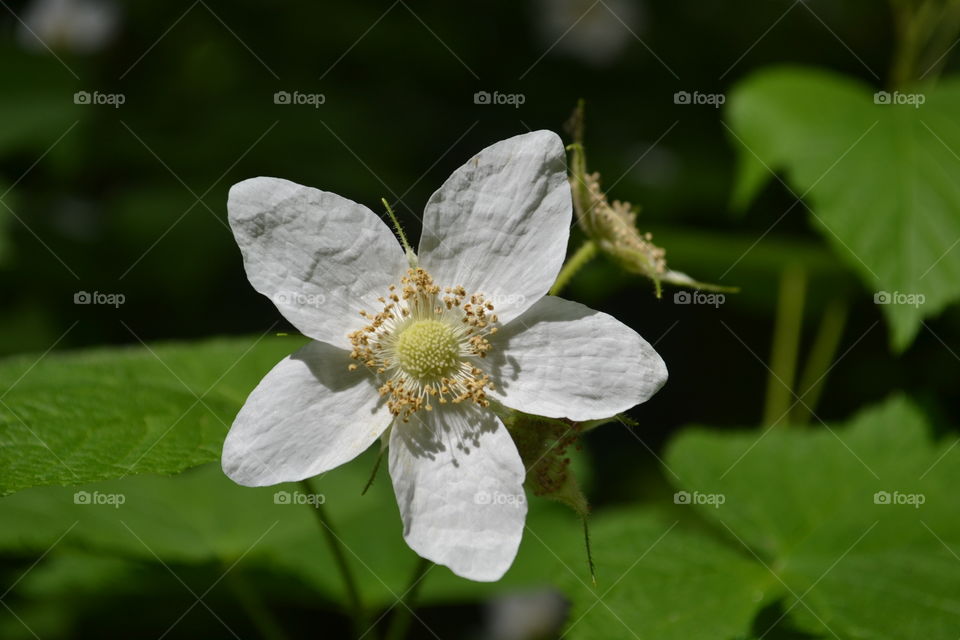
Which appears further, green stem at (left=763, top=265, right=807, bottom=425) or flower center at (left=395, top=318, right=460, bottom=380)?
green stem at (left=763, top=265, right=807, bottom=425)

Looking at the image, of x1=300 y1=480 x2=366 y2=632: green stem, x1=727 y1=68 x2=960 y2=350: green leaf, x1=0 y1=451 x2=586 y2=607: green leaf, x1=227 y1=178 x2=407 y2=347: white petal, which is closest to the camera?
x1=227 y1=178 x2=407 y2=347: white petal

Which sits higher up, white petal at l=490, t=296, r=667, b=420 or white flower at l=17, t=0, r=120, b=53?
white flower at l=17, t=0, r=120, b=53

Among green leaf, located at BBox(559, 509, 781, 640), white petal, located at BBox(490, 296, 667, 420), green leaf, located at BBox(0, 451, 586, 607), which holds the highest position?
white petal, located at BBox(490, 296, 667, 420)

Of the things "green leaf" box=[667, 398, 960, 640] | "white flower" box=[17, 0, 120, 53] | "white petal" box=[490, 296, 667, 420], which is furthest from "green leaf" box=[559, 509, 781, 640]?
"white flower" box=[17, 0, 120, 53]

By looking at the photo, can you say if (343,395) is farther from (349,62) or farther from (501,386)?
(349,62)

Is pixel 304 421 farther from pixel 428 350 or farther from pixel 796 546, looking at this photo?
pixel 796 546

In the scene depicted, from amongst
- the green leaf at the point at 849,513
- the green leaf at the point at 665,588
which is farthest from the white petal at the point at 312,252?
the green leaf at the point at 849,513

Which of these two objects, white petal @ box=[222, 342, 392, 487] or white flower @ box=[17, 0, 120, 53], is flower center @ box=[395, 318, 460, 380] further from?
white flower @ box=[17, 0, 120, 53]

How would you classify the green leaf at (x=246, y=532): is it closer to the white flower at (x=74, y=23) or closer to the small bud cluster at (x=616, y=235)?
the small bud cluster at (x=616, y=235)
